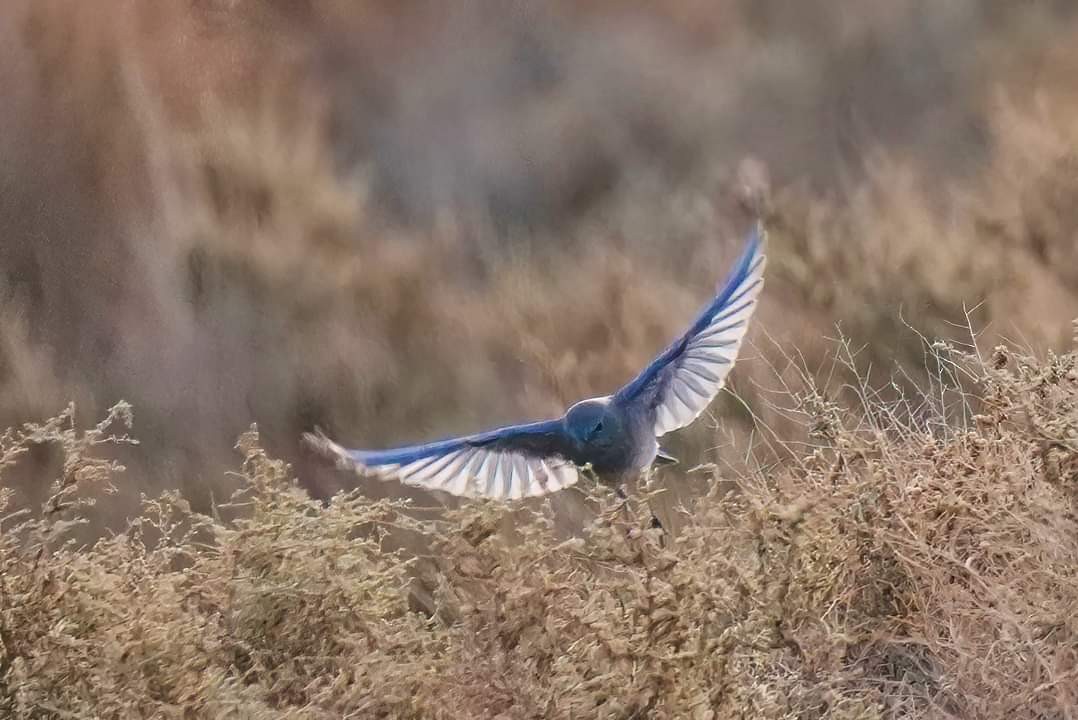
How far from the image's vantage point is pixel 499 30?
1951mm

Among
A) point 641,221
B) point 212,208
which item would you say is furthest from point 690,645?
point 212,208

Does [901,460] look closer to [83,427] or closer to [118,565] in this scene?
[118,565]

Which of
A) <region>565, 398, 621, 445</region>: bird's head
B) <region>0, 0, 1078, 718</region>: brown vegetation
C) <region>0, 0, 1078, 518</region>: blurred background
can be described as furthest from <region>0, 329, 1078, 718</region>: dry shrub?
<region>0, 0, 1078, 518</region>: blurred background

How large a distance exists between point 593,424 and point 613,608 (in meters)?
0.37

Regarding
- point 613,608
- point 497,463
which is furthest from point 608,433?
point 613,608

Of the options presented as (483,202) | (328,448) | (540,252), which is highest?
(483,202)

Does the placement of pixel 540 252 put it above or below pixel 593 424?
above

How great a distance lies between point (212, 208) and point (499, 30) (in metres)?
0.55

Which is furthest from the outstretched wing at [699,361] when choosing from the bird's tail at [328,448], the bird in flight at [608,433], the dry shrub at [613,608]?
Answer: the bird's tail at [328,448]

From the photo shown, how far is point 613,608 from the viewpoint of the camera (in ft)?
3.92

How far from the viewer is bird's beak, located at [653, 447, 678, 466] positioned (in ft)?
5.43

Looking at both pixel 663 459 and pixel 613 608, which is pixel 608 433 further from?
pixel 613 608

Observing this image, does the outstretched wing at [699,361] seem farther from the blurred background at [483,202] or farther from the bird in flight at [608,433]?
the blurred background at [483,202]

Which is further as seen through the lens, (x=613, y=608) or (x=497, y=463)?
(x=497, y=463)
